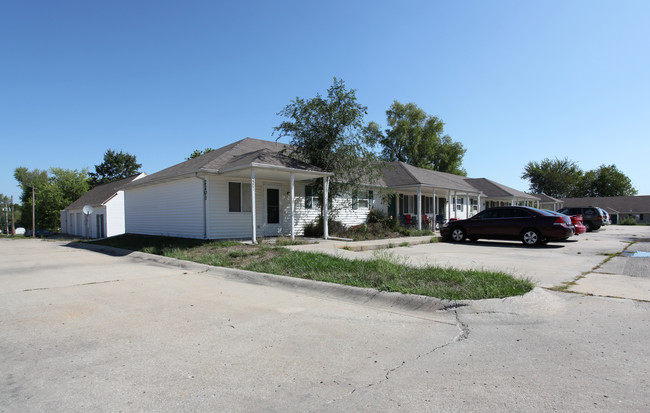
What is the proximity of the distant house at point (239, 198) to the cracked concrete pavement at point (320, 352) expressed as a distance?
859 centimetres

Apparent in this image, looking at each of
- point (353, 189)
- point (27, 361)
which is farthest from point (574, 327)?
point (353, 189)

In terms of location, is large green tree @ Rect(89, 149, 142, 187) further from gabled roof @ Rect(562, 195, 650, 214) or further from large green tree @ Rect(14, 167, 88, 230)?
gabled roof @ Rect(562, 195, 650, 214)

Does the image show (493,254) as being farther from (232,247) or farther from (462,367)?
(462,367)

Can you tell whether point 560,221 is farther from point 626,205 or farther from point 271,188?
point 626,205

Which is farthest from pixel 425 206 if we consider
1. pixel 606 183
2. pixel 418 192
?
pixel 606 183

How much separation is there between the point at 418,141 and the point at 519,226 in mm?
35988

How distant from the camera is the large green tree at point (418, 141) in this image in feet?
164

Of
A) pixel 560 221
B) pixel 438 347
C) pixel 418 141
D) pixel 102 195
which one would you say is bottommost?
pixel 438 347

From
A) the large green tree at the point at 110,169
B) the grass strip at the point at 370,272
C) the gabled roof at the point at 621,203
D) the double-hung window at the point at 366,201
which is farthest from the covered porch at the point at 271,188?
the gabled roof at the point at 621,203

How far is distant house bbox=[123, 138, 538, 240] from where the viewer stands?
15500mm

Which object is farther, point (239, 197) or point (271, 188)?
point (271, 188)

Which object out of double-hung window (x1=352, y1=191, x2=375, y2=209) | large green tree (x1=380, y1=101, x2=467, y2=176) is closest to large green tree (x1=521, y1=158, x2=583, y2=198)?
large green tree (x1=380, y1=101, x2=467, y2=176)

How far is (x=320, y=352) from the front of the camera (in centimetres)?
409

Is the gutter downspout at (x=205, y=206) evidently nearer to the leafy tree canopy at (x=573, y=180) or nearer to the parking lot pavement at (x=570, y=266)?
the parking lot pavement at (x=570, y=266)
